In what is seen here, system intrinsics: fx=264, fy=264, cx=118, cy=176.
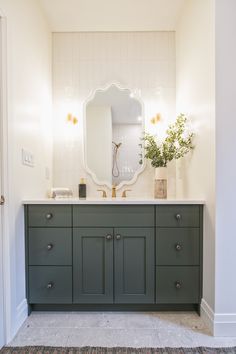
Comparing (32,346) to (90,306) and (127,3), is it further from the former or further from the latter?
(127,3)

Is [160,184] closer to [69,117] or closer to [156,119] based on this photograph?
[156,119]

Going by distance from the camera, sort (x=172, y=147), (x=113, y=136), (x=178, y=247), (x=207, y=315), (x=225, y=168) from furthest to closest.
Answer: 1. (x=113, y=136)
2. (x=172, y=147)
3. (x=178, y=247)
4. (x=207, y=315)
5. (x=225, y=168)

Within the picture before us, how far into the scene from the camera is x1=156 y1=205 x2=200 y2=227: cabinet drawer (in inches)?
78.0

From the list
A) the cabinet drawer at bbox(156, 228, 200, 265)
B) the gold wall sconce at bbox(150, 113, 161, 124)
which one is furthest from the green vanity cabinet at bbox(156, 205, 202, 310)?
the gold wall sconce at bbox(150, 113, 161, 124)

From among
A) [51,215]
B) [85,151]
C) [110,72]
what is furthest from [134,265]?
[110,72]

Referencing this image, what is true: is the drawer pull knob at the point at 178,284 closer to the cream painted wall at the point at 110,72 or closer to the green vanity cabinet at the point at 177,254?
the green vanity cabinet at the point at 177,254

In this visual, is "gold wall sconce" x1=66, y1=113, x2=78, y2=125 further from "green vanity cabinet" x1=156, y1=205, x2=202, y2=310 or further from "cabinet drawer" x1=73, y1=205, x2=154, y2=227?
"green vanity cabinet" x1=156, y1=205, x2=202, y2=310

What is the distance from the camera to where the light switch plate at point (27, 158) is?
1965mm

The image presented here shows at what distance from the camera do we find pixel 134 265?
200 cm

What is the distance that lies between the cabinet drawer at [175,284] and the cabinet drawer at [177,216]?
33 centimetres

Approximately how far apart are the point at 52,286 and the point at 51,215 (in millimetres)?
538

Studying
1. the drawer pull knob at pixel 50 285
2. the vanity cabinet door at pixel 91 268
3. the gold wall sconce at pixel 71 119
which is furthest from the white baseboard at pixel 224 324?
the gold wall sconce at pixel 71 119

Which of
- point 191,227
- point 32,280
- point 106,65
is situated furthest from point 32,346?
point 106,65

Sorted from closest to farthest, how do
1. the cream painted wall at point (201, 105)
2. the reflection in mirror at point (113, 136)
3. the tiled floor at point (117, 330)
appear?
the tiled floor at point (117, 330)
the cream painted wall at point (201, 105)
the reflection in mirror at point (113, 136)
